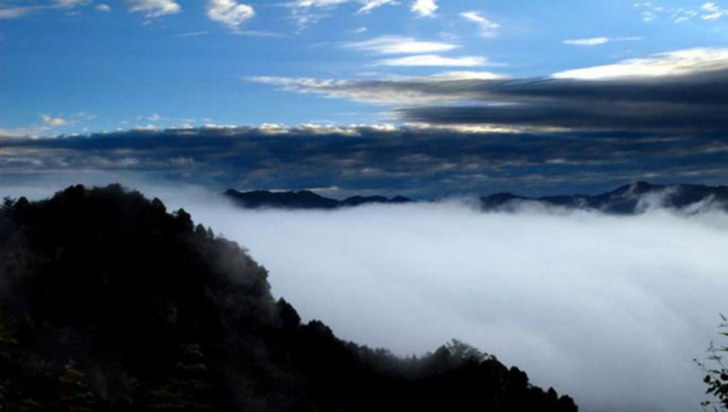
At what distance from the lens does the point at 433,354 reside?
172 meters

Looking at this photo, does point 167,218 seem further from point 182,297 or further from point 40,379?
point 40,379

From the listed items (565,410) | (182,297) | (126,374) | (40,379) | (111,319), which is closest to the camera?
(40,379)

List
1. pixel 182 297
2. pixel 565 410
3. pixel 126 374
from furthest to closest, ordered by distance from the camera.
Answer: pixel 565 410
pixel 182 297
pixel 126 374

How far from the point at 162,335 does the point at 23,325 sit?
27.9 meters

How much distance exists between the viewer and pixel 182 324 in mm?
129250

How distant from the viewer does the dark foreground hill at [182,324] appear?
111m

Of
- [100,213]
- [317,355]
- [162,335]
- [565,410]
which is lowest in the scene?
[565,410]

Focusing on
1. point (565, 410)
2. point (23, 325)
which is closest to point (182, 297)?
point (23, 325)

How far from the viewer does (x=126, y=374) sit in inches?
3824

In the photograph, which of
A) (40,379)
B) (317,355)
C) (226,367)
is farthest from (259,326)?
(40,379)

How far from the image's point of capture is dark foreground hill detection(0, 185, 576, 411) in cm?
11075

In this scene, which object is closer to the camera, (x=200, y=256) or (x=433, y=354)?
(x=200, y=256)

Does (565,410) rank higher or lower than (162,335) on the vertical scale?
lower

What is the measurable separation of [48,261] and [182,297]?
23830 mm
